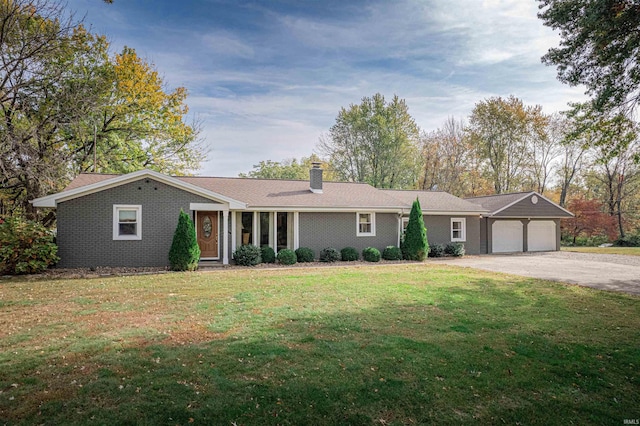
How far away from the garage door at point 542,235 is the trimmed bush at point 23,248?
2605 centimetres

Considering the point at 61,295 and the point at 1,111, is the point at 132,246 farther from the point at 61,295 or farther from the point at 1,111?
the point at 1,111

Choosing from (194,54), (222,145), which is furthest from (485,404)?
(222,145)

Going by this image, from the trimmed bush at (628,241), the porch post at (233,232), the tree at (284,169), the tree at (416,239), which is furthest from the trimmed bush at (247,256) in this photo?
the tree at (284,169)

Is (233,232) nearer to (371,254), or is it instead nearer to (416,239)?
(371,254)

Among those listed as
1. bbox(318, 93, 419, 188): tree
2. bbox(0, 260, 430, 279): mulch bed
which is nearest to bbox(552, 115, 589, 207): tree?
bbox(318, 93, 419, 188): tree

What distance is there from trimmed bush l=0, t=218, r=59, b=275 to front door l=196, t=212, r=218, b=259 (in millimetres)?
5100

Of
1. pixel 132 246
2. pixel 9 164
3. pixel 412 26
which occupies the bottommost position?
pixel 132 246

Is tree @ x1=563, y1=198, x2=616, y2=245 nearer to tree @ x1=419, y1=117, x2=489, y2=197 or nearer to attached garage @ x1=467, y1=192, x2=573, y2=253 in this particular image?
tree @ x1=419, y1=117, x2=489, y2=197

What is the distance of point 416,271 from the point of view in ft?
44.2

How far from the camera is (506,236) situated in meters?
23.4

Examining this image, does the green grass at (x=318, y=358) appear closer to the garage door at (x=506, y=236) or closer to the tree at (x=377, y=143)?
the garage door at (x=506, y=236)

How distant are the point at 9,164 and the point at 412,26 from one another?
16565mm

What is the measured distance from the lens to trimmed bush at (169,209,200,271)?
1320 cm

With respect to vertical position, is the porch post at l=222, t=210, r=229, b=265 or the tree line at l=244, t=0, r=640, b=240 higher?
the tree line at l=244, t=0, r=640, b=240
